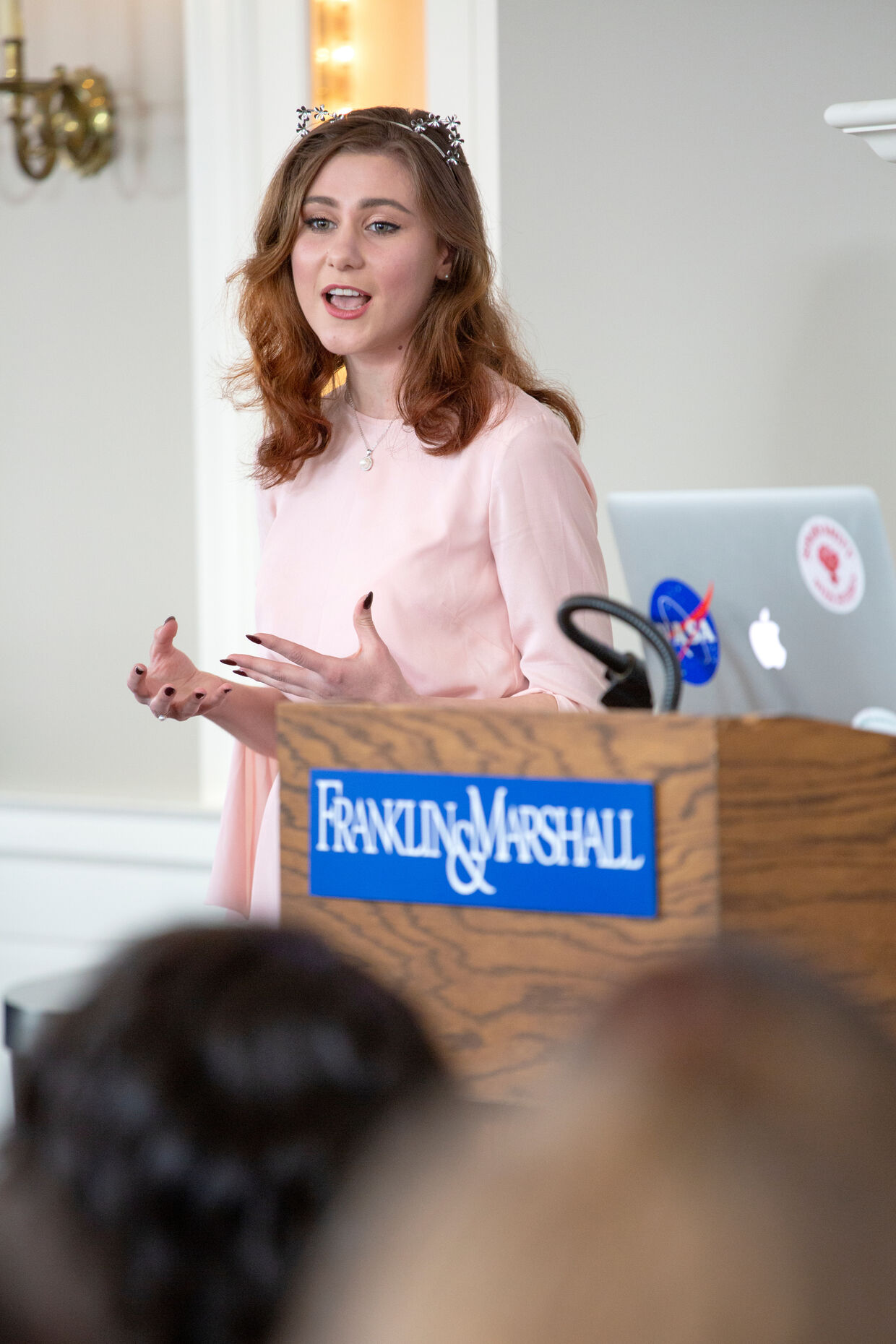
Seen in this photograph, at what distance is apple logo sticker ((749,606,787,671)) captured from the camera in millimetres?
1339

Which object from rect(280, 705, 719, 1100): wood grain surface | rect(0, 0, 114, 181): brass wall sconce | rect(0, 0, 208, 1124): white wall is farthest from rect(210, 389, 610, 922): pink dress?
rect(0, 0, 114, 181): brass wall sconce

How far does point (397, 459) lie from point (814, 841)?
0.90m

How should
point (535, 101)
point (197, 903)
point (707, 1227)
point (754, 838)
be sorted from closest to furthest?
point (707, 1227), point (754, 838), point (535, 101), point (197, 903)

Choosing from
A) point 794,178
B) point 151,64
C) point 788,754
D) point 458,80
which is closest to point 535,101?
point 458,80

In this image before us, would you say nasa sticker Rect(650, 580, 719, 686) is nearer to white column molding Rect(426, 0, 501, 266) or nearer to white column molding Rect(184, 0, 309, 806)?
white column molding Rect(426, 0, 501, 266)

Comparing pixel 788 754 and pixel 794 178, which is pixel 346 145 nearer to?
pixel 788 754

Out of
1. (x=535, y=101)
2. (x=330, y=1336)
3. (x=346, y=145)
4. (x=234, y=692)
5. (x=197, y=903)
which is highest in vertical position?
(x=535, y=101)

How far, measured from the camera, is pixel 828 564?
53.1 inches

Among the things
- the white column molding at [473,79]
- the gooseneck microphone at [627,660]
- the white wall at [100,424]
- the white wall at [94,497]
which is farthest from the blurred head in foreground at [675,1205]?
the white wall at [100,424]

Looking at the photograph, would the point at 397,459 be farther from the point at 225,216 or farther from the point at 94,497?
the point at 94,497

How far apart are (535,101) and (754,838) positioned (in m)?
2.67

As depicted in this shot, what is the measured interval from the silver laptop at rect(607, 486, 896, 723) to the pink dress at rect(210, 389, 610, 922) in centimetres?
32

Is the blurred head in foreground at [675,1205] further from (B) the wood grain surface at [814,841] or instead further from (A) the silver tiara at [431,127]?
(A) the silver tiara at [431,127]

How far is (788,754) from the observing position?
103cm
